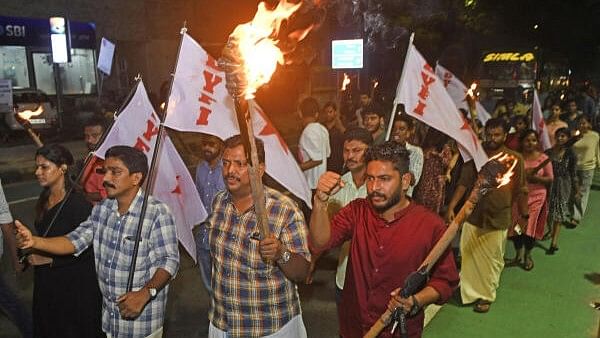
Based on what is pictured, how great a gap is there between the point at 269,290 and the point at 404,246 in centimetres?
82

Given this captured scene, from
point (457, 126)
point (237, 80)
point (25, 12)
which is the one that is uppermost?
point (25, 12)

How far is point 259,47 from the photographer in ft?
9.05

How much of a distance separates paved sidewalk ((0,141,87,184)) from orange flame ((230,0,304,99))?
1208cm

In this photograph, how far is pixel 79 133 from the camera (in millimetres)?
19797

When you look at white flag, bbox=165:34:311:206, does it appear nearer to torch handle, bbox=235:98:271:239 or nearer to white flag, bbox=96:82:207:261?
white flag, bbox=96:82:207:261

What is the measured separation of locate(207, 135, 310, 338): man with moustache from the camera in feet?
10.6

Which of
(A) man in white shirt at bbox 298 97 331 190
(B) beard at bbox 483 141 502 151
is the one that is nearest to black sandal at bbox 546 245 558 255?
(B) beard at bbox 483 141 502 151

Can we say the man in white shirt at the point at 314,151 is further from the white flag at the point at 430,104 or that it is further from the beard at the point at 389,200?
the beard at the point at 389,200

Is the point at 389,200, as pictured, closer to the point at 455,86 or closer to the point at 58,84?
the point at 455,86

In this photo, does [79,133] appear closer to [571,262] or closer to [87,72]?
[87,72]

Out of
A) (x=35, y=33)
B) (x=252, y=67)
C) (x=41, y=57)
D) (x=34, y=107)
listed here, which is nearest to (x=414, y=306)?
(x=252, y=67)

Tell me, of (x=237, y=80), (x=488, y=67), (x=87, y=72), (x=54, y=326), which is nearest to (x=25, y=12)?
(x=87, y=72)

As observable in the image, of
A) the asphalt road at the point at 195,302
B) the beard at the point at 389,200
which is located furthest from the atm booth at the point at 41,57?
the beard at the point at 389,200

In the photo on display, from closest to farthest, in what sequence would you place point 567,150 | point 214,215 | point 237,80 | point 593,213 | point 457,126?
point 237,80 → point 214,215 → point 457,126 → point 567,150 → point 593,213
